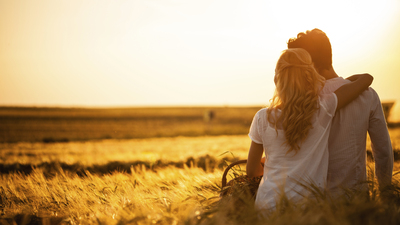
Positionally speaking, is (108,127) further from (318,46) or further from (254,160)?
(318,46)

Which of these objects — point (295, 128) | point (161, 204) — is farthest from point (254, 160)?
point (161, 204)

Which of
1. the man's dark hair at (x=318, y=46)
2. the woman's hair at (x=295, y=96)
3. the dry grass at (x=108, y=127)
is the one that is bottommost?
the dry grass at (x=108, y=127)

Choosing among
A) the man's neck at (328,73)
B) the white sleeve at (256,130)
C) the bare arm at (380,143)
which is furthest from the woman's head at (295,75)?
the bare arm at (380,143)

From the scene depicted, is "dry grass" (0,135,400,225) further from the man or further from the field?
the man

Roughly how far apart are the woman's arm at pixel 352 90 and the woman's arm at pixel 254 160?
88cm

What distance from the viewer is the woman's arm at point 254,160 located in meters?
3.10

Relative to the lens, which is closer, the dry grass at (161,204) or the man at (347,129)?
the dry grass at (161,204)

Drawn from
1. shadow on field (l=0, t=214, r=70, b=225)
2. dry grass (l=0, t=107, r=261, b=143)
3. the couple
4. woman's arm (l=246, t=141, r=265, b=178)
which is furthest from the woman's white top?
dry grass (l=0, t=107, r=261, b=143)

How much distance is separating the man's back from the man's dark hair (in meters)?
0.21

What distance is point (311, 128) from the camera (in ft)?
9.53

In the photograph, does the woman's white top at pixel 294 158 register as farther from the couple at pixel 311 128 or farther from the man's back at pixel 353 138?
the man's back at pixel 353 138

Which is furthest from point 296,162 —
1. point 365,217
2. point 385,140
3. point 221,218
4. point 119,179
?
point 119,179

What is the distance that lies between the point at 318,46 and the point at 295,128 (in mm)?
998

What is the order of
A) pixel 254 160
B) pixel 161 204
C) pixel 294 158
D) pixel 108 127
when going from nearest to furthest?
pixel 294 158
pixel 254 160
pixel 161 204
pixel 108 127
